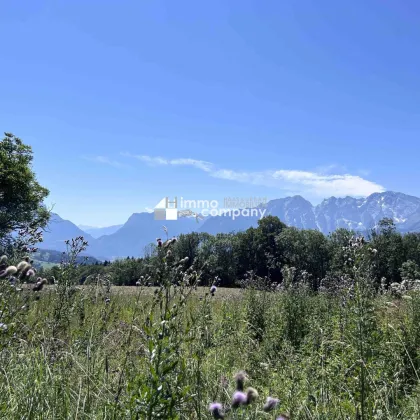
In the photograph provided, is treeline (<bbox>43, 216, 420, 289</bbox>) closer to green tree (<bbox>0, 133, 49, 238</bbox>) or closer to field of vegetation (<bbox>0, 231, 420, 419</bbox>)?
green tree (<bbox>0, 133, 49, 238</bbox>)

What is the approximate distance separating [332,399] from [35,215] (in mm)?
22620

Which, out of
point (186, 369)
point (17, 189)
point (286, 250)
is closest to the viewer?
point (186, 369)

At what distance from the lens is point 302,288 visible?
7.18 meters

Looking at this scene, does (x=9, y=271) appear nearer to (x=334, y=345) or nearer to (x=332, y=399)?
(x=332, y=399)

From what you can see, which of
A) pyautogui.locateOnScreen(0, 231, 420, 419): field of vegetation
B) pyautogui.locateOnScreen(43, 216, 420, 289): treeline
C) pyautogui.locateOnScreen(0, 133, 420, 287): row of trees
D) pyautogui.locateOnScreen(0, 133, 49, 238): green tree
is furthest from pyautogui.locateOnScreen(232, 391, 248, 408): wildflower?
pyautogui.locateOnScreen(43, 216, 420, 289): treeline

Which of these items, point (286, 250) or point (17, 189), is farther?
point (286, 250)

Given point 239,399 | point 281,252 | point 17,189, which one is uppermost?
point 17,189

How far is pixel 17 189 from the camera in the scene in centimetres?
2009

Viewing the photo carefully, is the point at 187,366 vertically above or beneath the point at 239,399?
beneath

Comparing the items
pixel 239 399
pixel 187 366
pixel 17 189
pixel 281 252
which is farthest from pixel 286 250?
pixel 239 399

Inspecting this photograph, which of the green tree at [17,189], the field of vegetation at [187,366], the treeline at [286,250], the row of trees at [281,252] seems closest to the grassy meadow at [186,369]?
the field of vegetation at [187,366]

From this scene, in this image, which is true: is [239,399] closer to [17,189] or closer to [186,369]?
[186,369]

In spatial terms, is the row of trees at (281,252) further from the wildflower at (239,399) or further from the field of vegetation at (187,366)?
the wildflower at (239,399)

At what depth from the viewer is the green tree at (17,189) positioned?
19.3 meters
